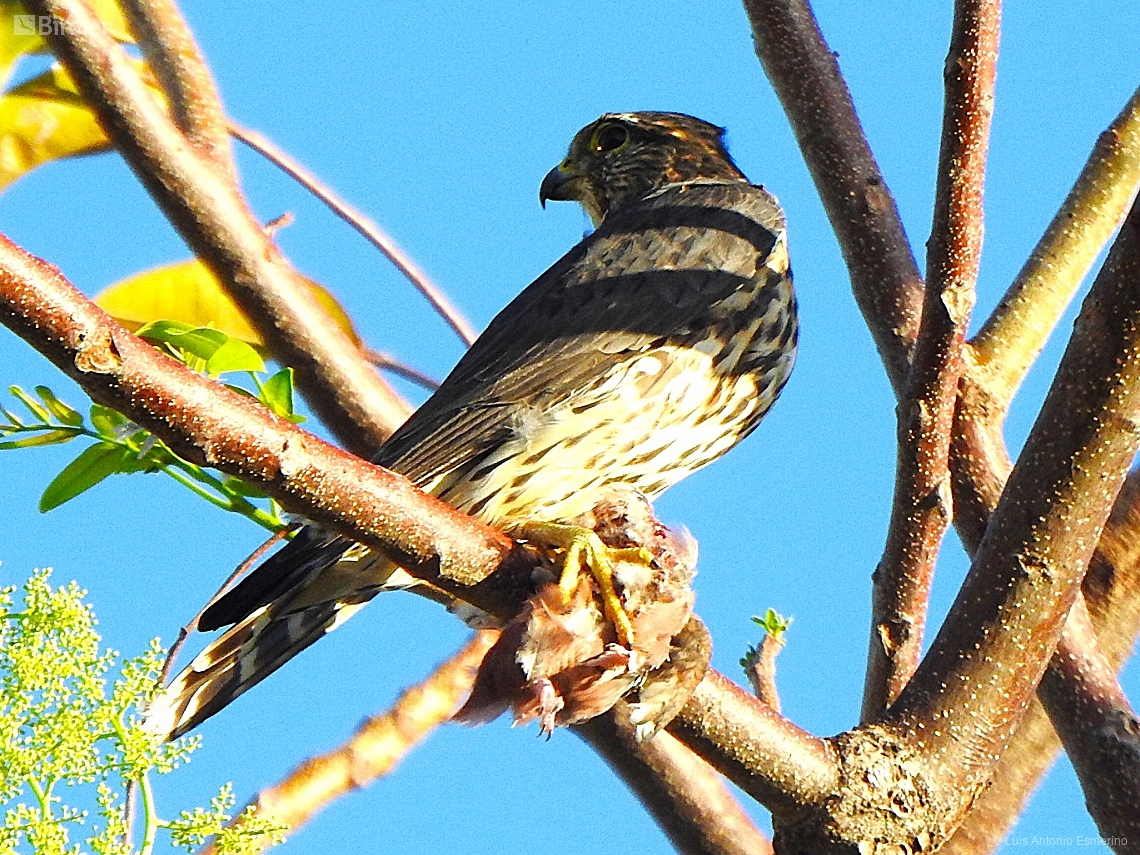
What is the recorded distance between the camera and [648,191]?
4.67m

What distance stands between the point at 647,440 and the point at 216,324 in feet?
3.48

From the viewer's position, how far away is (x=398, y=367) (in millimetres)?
3807

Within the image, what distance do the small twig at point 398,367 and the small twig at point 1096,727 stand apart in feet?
5.17

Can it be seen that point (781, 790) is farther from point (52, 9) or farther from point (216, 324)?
point (52, 9)

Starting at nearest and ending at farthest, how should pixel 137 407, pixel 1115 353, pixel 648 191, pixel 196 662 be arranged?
pixel 137 407
pixel 1115 353
pixel 196 662
pixel 648 191

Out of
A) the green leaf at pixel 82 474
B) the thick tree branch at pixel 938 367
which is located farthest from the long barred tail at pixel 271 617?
the thick tree branch at pixel 938 367

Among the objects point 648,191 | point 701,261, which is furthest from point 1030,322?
point 648,191

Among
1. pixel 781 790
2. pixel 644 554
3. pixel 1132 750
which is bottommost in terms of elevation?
pixel 1132 750

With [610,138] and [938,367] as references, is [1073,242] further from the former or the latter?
[610,138]

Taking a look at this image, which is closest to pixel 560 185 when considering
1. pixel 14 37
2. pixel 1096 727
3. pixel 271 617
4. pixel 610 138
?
pixel 610 138

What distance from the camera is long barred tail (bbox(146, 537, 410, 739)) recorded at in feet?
8.98

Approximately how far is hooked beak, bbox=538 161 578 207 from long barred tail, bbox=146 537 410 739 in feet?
6.19

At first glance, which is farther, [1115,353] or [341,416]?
[341,416]

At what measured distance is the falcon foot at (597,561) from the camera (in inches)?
87.4
